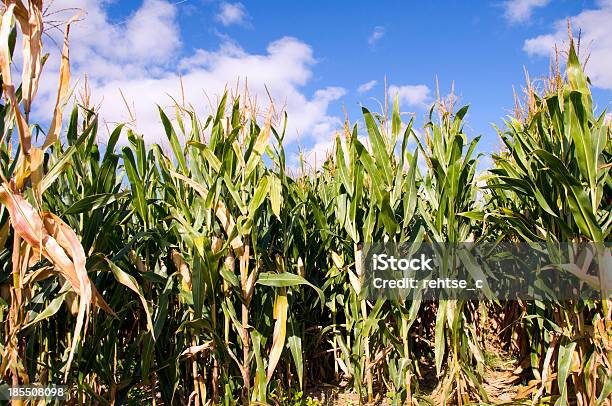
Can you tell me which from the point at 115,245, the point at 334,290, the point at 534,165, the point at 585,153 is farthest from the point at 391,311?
the point at 115,245

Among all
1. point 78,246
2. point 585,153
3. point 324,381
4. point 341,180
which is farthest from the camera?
point 324,381

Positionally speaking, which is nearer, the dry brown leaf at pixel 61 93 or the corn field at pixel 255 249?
the dry brown leaf at pixel 61 93

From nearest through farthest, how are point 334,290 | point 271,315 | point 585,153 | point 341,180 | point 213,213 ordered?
point 585,153, point 213,213, point 271,315, point 341,180, point 334,290

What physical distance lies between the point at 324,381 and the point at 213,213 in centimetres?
196

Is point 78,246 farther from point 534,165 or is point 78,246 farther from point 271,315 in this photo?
point 534,165

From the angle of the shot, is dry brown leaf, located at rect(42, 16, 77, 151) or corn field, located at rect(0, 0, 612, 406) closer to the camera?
dry brown leaf, located at rect(42, 16, 77, 151)

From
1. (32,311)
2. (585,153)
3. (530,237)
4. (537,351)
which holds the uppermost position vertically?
(585,153)

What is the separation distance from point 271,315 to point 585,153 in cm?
200

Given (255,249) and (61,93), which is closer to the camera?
(61,93)

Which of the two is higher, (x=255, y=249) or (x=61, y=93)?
(x=61, y=93)

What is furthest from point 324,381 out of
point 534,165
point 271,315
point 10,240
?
point 10,240

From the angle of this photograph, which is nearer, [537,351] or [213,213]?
[213,213]

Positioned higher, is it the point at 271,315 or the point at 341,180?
the point at 341,180

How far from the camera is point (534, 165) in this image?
2801 millimetres
